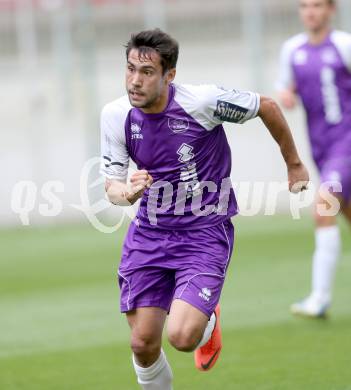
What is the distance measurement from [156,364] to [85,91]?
12.6 meters

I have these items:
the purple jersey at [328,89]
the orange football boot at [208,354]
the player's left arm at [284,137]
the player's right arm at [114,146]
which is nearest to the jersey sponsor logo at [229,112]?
the player's left arm at [284,137]

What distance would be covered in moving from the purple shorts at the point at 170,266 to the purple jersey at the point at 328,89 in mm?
3127

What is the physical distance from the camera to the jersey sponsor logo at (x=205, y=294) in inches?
227

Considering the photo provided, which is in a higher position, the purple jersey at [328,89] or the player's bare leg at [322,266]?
the purple jersey at [328,89]

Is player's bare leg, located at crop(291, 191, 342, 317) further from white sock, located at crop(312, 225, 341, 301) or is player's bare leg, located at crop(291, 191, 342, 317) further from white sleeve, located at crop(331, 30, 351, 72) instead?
white sleeve, located at crop(331, 30, 351, 72)

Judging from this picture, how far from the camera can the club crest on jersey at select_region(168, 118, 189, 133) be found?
5.95 m

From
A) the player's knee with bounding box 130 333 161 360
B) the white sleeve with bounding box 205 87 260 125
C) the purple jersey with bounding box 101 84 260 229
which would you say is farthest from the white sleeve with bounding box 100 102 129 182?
the player's knee with bounding box 130 333 161 360

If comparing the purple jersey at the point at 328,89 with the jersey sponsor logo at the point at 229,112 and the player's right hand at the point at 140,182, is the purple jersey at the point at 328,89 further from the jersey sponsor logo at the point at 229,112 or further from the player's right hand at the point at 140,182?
the player's right hand at the point at 140,182

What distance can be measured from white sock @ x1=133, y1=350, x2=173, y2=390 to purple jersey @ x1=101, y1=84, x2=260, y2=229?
2.58 feet

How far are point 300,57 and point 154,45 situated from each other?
349 cm

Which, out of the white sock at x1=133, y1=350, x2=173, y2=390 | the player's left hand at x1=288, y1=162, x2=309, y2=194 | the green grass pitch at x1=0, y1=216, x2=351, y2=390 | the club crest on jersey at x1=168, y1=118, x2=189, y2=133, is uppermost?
the club crest on jersey at x1=168, y1=118, x2=189, y2=133

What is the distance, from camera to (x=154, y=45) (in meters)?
5.79

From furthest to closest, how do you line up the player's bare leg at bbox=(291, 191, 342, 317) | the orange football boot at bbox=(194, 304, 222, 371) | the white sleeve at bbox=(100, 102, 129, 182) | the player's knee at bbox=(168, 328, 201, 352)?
1. the player's bare leg at bbox=(291, 191, 342, 317)
2. the orange football boot at bbox=(194, 304, 222, 371)
3. the white sleeve at bbox=(100, 102, 129, 182)
4. the player's knee at bbox=(168, 328, 201, 352)

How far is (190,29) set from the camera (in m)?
18.9
